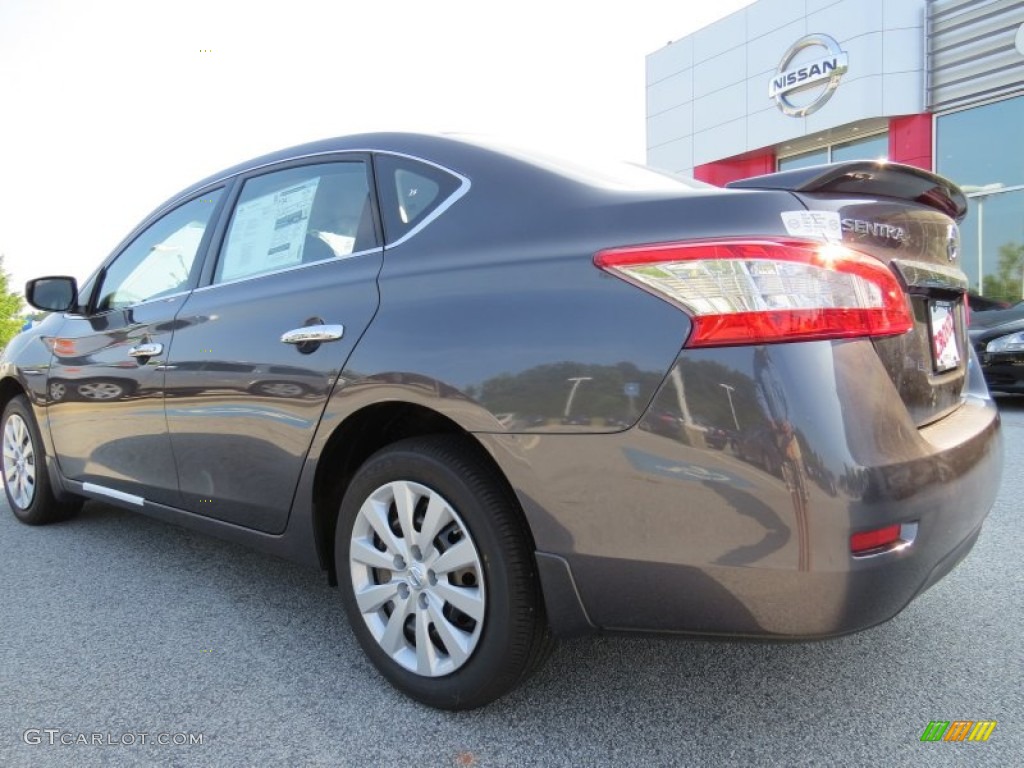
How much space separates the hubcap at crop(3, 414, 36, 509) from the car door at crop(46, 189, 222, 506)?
17.4 inches

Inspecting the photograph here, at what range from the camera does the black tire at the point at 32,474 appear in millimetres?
3859

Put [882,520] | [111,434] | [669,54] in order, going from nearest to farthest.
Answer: [882,520] < [111,434] < [669,54]

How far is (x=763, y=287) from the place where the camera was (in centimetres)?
150

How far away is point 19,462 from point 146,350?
1823mm

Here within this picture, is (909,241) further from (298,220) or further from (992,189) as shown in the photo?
(992,189)

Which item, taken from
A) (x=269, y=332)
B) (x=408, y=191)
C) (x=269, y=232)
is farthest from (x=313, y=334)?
(x=269, y=232)

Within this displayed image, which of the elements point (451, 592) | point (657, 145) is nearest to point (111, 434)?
point (451, 592)

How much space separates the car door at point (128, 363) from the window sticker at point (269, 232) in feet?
0.69

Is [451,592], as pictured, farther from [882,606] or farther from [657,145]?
[657,145]

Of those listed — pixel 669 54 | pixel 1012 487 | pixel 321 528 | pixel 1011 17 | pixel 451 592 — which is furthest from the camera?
pixel 669 54

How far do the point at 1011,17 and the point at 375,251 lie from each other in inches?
604

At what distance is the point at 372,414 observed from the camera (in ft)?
6.85

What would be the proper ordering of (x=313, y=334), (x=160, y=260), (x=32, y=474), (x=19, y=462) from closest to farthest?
(x=313, y=334)
(x=160, y=260)
(x=32, y=474)
(x=19, y=462)

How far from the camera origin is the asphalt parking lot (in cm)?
181
